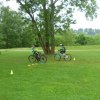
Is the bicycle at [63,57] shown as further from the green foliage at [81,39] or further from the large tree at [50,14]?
the green foliage at [81,39]

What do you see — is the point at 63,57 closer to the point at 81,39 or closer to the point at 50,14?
the point at 50,14

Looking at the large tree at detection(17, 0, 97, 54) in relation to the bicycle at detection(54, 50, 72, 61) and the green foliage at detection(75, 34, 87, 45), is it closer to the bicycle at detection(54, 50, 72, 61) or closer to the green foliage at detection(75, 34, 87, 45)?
the bicycle at detection(54, 50, 72, 61)

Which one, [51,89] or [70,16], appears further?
[70,16]

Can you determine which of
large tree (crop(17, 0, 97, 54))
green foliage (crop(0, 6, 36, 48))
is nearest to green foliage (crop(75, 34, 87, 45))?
green foliage (crop(0, 6, 36, 48))

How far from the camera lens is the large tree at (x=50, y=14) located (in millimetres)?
37875

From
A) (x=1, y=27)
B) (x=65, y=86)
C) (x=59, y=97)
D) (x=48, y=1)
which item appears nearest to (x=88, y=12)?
(x=48, y=1)

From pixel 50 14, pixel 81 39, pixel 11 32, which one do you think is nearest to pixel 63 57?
pixel 50 14

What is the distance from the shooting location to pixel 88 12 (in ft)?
125

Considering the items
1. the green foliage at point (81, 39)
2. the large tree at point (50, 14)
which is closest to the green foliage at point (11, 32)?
the green foliage at point (81, 39)

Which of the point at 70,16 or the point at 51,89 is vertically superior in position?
the point at 70,16

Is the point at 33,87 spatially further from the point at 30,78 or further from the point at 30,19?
the point at 30,19

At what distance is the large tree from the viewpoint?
37.9 metres

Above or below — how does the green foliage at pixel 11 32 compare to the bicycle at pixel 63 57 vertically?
above

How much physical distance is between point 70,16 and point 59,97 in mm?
27274
